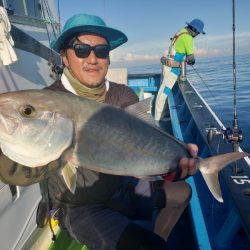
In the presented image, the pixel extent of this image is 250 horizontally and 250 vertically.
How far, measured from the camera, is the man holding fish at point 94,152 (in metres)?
1.89

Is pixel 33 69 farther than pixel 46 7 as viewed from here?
No

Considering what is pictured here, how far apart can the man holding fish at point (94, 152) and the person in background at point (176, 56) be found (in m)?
5.76

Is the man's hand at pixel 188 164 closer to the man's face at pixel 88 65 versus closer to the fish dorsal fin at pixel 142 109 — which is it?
the fish dorsal fin at pixel 142 109

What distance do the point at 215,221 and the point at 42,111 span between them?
2586 mm

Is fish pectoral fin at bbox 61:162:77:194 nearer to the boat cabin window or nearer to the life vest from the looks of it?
the boat cabin window

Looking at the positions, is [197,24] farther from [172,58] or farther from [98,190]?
[98,190]

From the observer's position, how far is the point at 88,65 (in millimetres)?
2812

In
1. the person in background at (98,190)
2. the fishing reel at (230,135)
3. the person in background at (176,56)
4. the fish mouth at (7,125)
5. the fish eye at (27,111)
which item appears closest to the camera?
the fish mouth at (7,125)

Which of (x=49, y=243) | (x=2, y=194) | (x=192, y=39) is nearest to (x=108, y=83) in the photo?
(x=2, y=194)

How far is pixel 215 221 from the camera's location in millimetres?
3447

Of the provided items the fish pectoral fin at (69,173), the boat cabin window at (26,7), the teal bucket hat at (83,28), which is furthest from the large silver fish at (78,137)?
the boat cabin window at (26,7)

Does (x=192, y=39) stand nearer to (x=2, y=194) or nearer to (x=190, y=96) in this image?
(x=190, y=96)

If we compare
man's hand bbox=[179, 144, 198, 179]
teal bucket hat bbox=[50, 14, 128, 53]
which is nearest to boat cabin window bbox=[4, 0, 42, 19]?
teal bucket hat bbox=[50, 14, 128, 53]

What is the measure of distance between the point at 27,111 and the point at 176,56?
7704 millimetres
